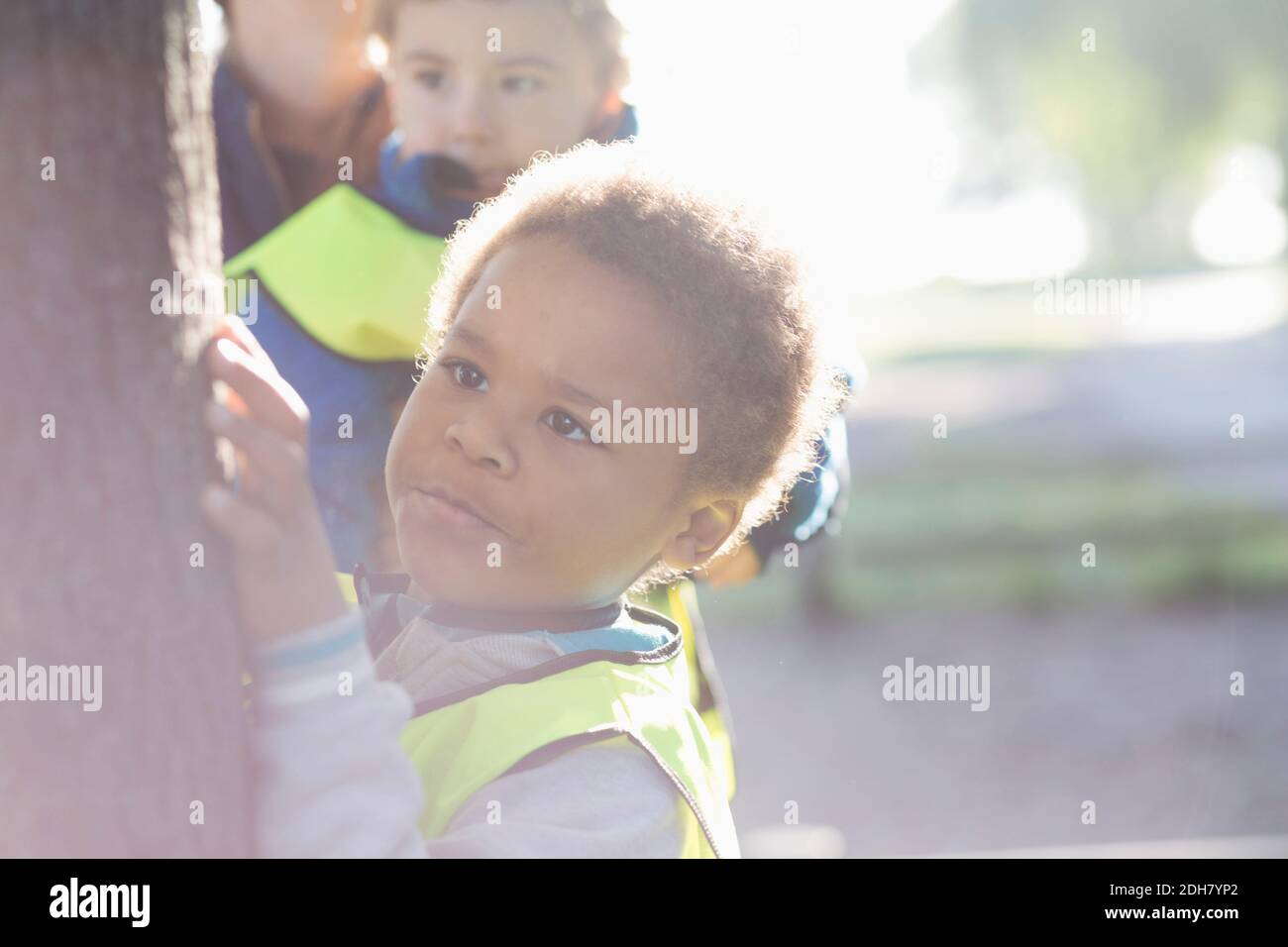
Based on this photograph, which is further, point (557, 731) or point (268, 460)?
point (557, 731)

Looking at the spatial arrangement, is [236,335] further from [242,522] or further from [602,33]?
[602,33]

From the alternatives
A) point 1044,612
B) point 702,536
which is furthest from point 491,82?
point 1044,612

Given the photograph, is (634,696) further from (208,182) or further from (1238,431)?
(1238,431)

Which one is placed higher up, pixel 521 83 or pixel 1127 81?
pixel 1127 81

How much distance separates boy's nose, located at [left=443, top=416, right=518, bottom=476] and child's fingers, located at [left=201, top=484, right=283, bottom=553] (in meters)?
0.28

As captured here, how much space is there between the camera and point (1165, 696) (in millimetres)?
5863

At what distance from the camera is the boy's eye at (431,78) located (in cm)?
178

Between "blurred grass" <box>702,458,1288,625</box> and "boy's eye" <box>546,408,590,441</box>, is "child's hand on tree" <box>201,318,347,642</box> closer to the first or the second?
"boy's eye" <box>546,408,590,441</box>

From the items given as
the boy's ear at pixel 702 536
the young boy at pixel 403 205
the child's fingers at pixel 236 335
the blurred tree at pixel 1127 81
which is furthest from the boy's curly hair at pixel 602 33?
the blurred tree at pixel 1127 81

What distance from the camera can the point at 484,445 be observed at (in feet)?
4.26

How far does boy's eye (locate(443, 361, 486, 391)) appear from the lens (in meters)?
1.35

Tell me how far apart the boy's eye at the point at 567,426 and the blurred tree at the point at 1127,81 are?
563 inches

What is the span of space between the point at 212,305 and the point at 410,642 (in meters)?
0.41

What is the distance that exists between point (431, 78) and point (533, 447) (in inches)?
26.7
